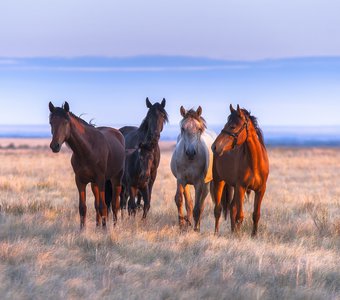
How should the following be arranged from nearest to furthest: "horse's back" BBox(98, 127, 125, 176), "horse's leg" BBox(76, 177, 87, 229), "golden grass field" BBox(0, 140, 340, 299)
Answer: "golden grass field" BBox(0, 140, 340, 299) → "horse's leg" BBox(76, 177, 87, 229) → "horse's back" BBox(98, 127, 125, 176)

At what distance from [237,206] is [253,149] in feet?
2.84

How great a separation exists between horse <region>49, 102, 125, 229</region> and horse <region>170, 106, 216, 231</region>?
111 cm

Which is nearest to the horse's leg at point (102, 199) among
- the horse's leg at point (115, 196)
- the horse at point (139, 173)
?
the horse's leg at point (115, 196)

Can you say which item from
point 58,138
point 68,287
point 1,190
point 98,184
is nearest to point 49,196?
point 1,190

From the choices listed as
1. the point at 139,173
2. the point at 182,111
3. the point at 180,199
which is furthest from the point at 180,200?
the point at 182,111

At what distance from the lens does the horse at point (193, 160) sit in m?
9.90

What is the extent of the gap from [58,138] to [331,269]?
403cm

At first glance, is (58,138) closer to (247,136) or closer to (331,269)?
(247,136)

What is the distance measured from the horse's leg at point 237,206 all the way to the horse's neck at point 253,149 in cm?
38

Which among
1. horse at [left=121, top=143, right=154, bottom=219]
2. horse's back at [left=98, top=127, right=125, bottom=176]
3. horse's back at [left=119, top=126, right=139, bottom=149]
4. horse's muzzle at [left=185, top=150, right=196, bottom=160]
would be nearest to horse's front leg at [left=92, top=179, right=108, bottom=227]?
horse's back at [left=98, top=127, right=125, bottom=176]

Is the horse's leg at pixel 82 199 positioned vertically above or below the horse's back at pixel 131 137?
below

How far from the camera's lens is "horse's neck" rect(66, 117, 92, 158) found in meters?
9.27

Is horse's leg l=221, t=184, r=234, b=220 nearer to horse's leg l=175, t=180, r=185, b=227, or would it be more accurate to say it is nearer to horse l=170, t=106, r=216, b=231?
horse l=170, t=106, r=216, b=231

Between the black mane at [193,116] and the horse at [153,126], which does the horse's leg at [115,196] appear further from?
the black mane at [193,116]
